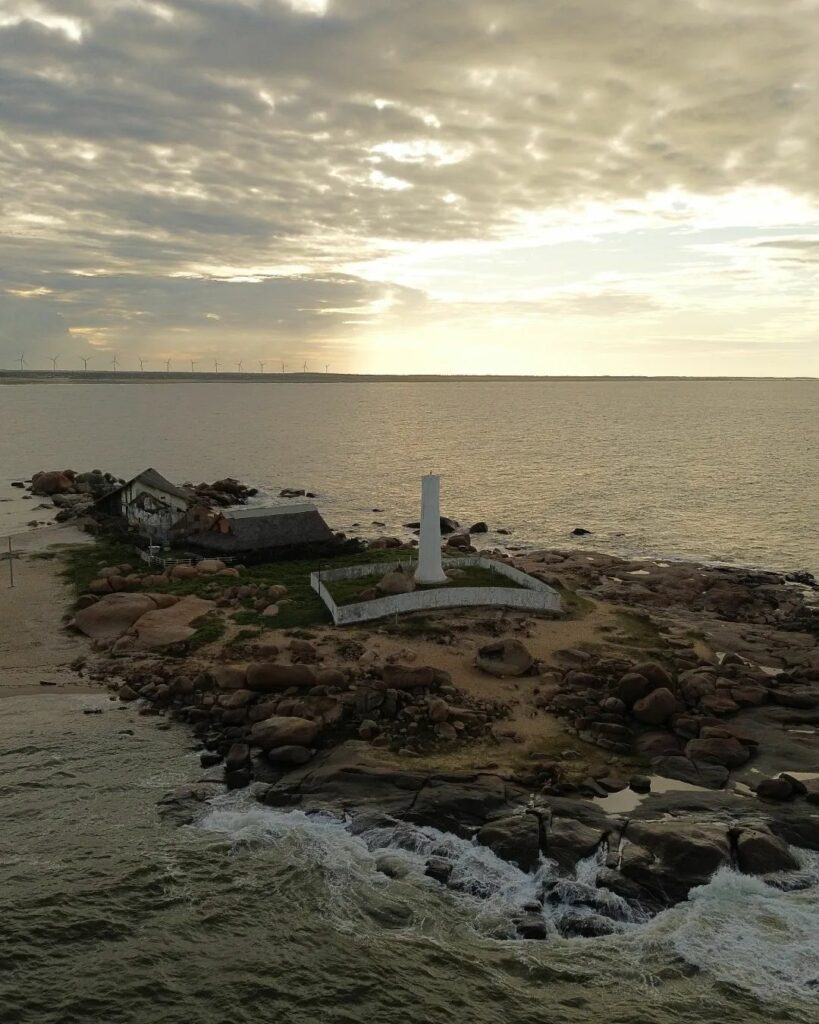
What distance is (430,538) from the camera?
120ft

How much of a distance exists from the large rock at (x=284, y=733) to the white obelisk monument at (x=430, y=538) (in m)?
13.1

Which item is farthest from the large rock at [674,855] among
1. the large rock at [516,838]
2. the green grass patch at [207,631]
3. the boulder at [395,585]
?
the green grass patch at [207,631]

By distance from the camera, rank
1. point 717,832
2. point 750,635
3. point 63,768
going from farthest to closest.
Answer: point 750,635 → point 63,768 → point 717,832

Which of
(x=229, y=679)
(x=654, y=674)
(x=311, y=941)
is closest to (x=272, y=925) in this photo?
(x=311, y=941)

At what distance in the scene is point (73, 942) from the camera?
16781 mm

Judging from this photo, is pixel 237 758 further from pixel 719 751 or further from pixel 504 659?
pixel 719 751

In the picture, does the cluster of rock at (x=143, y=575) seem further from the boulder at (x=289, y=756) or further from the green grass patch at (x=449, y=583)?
the boulder at (x=289, y=756)

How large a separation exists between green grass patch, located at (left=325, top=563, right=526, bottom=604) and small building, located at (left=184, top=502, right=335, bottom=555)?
30.7 ft

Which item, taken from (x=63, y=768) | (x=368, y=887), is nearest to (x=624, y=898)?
(x=368, y=887)

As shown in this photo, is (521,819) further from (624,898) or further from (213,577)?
(213,577)

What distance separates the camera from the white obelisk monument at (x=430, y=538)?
36625mm

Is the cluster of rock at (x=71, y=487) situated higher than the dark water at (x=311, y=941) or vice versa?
the cluster of rock at (x=71, y=487)

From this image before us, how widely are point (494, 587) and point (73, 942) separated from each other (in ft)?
74.7

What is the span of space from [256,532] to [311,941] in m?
31.5
